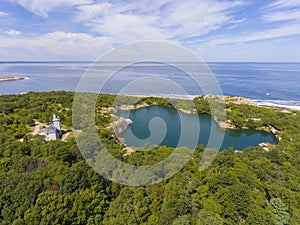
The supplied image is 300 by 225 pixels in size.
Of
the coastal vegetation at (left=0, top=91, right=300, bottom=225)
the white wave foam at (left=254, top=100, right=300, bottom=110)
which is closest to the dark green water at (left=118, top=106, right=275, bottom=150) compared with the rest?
the coastal vegetation at (left=0, top=91, right=300, bottom=225)

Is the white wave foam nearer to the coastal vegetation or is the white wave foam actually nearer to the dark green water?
the dark green water

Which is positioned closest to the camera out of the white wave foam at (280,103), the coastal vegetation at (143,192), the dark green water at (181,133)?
the coastal vegetation at (143,192)

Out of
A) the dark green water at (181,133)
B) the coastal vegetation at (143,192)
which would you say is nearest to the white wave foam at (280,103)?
the dark green water at (181,133)

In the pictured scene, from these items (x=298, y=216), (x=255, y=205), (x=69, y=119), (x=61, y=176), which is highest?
(x=69, y=119)

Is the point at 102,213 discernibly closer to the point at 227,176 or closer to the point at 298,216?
the point at 227,176

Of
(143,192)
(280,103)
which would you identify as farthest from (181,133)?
(280,103)

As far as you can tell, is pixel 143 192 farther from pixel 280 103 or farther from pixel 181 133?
pixel 280 103

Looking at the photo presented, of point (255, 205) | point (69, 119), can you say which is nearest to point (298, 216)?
point (255, 205)

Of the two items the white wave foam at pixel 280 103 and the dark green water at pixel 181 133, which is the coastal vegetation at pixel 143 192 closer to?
the dark green water at pixel 181 133
